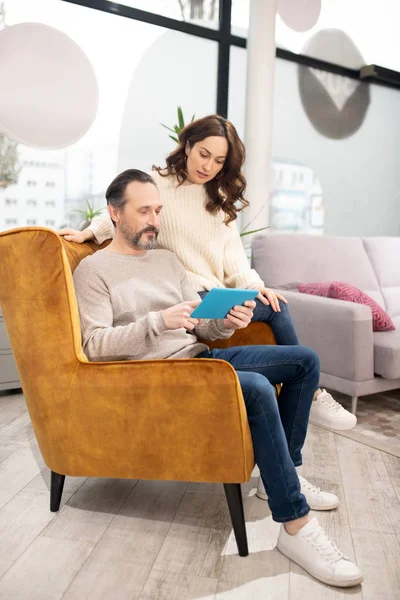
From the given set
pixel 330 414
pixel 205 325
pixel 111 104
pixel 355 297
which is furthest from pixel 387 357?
pixel 111 104

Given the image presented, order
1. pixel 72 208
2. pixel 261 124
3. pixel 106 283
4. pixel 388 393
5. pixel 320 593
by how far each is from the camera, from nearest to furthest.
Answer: pixel 320 593 → pixel 106 283 → pixel 388 393 → pixel 72 208 → pixel 261 124

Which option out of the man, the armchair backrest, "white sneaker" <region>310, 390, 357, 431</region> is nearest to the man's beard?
the man

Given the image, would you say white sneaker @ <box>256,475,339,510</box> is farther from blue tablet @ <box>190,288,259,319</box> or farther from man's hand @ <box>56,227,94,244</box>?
man's hand @ <box>56,227,94,244</box>

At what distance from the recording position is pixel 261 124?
423 cm

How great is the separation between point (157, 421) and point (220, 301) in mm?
363

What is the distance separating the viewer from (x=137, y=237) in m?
1.87

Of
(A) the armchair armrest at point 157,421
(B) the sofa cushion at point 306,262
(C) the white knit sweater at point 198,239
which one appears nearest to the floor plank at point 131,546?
(A) the armchair armrest at point 157,421

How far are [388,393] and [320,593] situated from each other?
2.01 metres

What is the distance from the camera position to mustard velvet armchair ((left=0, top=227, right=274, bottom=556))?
1517mm

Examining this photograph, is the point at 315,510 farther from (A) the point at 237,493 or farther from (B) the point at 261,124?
(B) the point at 261,124

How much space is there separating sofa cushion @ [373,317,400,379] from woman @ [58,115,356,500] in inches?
30.8

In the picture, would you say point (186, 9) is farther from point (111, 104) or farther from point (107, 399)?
point (107, 399)

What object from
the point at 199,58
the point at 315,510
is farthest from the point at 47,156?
the point at 315,510

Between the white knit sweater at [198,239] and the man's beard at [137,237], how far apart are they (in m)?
0.33
